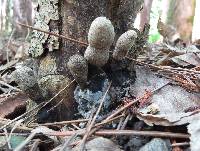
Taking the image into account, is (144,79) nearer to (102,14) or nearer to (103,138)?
(102,14)

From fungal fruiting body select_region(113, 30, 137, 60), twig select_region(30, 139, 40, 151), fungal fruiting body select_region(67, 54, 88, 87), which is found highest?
fungal fruiting body select_region(113, 30, 137, 60)

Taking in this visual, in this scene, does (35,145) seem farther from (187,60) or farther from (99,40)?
(187,60)

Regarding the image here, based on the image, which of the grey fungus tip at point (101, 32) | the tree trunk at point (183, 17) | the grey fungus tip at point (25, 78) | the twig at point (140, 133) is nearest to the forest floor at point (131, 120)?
the twig at point (140, 133)

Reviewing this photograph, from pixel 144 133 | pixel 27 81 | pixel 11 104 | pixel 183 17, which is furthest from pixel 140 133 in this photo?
pixel 183 17

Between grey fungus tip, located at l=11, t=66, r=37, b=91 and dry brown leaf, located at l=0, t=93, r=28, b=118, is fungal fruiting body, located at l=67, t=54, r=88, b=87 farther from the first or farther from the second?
dry brown leaf, located at l=0, t=93, r=28, b=118

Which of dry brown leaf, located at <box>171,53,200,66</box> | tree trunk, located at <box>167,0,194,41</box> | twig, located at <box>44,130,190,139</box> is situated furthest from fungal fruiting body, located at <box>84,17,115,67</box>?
tree trunk, located at <box>167,0,194,41</box>

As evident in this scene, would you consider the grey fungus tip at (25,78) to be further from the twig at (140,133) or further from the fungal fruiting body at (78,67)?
the twig at (140,133)
